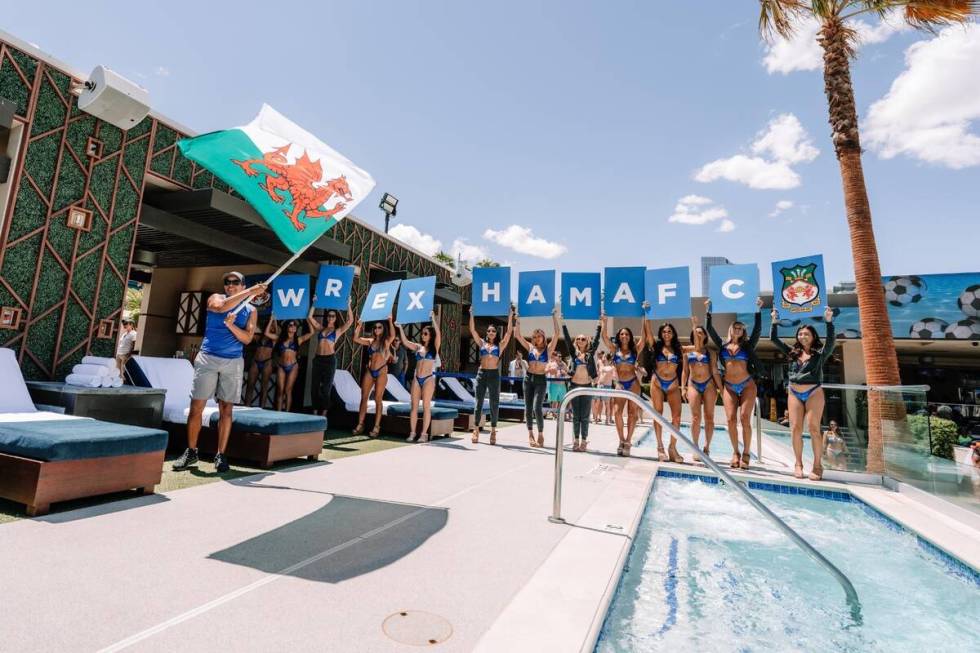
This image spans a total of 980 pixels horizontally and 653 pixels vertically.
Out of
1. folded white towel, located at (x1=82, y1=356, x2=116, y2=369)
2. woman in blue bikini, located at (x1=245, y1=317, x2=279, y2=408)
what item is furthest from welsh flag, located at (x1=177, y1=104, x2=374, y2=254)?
woman in blue bikini, located at (x1=245, y1=317, x2=279, y2=408)

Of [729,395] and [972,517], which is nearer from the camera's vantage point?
[972,517]

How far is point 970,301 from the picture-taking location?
1700 centimetres

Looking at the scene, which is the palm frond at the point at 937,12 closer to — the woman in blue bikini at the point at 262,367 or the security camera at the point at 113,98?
the security camera at the point at 113,98

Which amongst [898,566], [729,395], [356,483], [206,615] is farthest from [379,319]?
[898,566]

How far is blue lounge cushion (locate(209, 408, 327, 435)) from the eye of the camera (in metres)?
4.73

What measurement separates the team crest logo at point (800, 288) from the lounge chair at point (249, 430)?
238 inches

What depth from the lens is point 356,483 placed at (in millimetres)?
4250

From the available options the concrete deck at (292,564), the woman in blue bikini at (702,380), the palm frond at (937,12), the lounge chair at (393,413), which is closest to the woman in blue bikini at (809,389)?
the woman in blue bikini at (702,380)

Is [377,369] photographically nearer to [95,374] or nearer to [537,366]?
[537,366]

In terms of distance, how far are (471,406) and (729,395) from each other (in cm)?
537

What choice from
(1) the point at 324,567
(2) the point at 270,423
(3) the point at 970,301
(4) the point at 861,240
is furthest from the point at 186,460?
(3) the point at 970,301

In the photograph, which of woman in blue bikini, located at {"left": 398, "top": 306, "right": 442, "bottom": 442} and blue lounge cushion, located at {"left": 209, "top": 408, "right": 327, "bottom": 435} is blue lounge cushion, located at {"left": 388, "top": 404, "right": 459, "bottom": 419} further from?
blue lounge cushion, located at {"left": 209, "top": 408, "right": 327, "bottom": 435}

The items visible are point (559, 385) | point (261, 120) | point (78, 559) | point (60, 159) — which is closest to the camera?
point (78, 559)

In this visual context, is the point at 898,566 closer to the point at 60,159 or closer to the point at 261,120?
the point at 261,120
